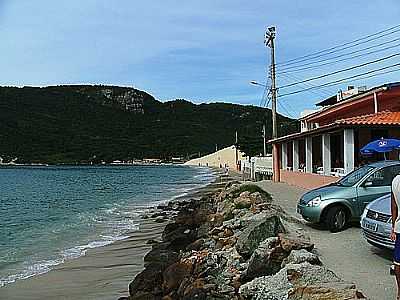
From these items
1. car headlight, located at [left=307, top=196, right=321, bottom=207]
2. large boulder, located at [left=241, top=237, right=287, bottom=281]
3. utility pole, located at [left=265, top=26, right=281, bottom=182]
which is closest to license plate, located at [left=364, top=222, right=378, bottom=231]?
large boulder, located at [left=241, top=237, right=287, bottom=281]

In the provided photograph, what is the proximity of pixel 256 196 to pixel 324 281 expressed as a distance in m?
13.1

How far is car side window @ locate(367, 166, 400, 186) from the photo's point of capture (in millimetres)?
12930

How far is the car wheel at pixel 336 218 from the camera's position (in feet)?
43.5

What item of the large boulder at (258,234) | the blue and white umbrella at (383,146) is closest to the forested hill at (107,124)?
the blue and white umbrella at (383,146)

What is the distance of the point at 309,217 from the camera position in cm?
1365

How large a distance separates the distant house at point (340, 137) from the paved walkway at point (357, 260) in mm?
8225

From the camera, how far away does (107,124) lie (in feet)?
543

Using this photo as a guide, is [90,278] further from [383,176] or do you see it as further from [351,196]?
[383,176]

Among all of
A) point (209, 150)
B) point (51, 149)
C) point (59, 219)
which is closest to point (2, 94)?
point (51, 149)

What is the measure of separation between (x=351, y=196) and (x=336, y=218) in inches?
24.3

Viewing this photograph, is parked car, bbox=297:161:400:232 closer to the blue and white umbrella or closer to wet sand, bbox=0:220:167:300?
wet sand, bbox=0:220:167:300

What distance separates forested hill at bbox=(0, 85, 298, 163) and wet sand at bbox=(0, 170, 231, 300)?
114 m

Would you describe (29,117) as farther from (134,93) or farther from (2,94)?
(134,93)

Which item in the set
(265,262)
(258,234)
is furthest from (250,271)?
(258,234)
